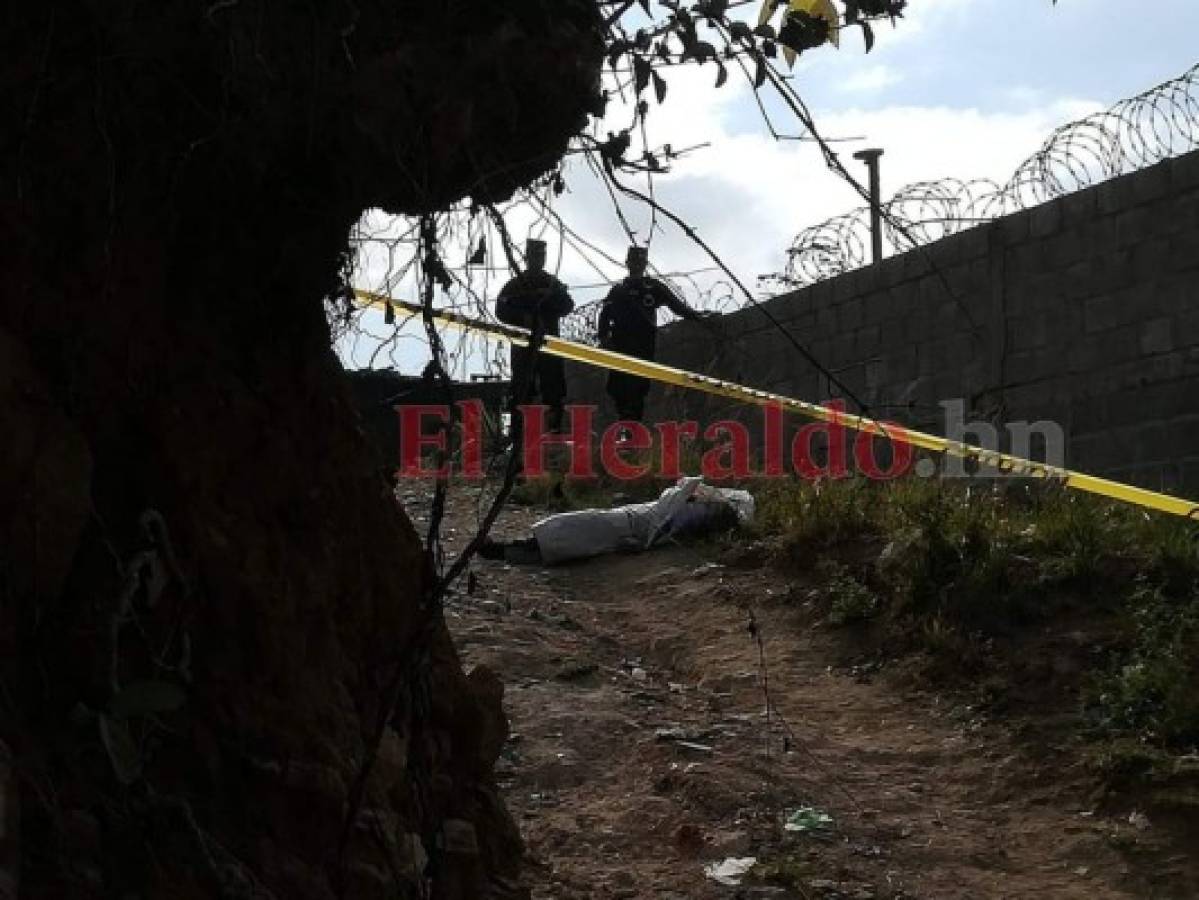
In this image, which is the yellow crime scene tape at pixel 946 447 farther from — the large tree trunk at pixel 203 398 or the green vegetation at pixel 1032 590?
the large tree trunk at pixel 203 398

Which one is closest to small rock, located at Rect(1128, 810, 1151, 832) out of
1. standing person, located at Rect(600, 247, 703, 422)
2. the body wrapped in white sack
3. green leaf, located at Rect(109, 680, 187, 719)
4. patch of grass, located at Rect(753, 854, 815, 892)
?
patch of grass, located at Rect(753, 854, 815, 892)

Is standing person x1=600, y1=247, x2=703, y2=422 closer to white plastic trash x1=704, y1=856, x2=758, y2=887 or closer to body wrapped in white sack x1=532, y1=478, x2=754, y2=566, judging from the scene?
body wrapped in white sack x1=532, y1=478, x2=754, y2=566

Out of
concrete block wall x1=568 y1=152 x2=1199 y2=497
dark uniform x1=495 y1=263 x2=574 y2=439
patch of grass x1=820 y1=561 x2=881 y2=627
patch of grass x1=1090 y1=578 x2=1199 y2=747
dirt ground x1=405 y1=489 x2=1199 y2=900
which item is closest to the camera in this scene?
dark uniform x1=495 y1=263 x2=574 y2=439

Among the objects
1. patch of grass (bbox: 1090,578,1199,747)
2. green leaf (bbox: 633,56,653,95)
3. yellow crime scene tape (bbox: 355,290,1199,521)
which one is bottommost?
patch of grass (bbox: 1090,578,1199,747)

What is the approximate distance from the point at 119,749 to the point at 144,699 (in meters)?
0.07

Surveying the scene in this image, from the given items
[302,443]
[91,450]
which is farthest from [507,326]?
[91,450]

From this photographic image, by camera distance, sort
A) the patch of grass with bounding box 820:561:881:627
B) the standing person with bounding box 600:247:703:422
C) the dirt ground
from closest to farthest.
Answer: the dirt ground → the patch of grass with bounding box 820:561:881:627 → the standing person with bounding box 600:247:703:422

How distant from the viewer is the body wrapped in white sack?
797 cm

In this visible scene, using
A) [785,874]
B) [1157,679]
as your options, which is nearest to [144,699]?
[785,874]

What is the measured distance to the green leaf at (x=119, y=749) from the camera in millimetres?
1829

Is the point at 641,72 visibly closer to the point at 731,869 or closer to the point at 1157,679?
the point at 731,869

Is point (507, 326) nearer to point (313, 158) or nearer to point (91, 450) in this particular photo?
point (313, 158)

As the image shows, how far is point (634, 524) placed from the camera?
26.6ft

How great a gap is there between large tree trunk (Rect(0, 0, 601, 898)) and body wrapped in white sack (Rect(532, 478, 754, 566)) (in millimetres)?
5391
